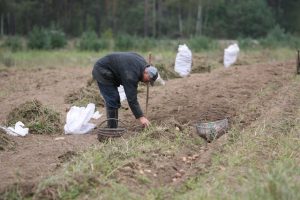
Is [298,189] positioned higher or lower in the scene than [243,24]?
higher

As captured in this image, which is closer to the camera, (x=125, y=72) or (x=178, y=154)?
(x=178, y=154)

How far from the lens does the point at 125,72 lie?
7.40 metres

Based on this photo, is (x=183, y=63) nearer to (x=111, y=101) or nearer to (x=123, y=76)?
(x=111, y=101)

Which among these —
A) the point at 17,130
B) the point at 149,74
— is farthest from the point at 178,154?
the point at 17,130

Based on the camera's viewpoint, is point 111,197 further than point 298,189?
Yes

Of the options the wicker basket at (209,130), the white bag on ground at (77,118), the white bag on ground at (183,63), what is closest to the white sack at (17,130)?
the white bag on ground at (77,118)

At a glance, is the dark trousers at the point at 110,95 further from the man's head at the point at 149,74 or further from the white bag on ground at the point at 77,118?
the man's head at the point at 149,74

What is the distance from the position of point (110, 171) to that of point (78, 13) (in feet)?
146

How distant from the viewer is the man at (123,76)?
7.31 metres

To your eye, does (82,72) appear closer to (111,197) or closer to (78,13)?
(111,197)

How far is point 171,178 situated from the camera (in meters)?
5.95

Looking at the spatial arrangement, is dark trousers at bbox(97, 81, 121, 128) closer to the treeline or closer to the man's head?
the man's head

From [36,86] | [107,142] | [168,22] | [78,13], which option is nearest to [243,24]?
[168,22]

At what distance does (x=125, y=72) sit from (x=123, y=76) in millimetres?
86
